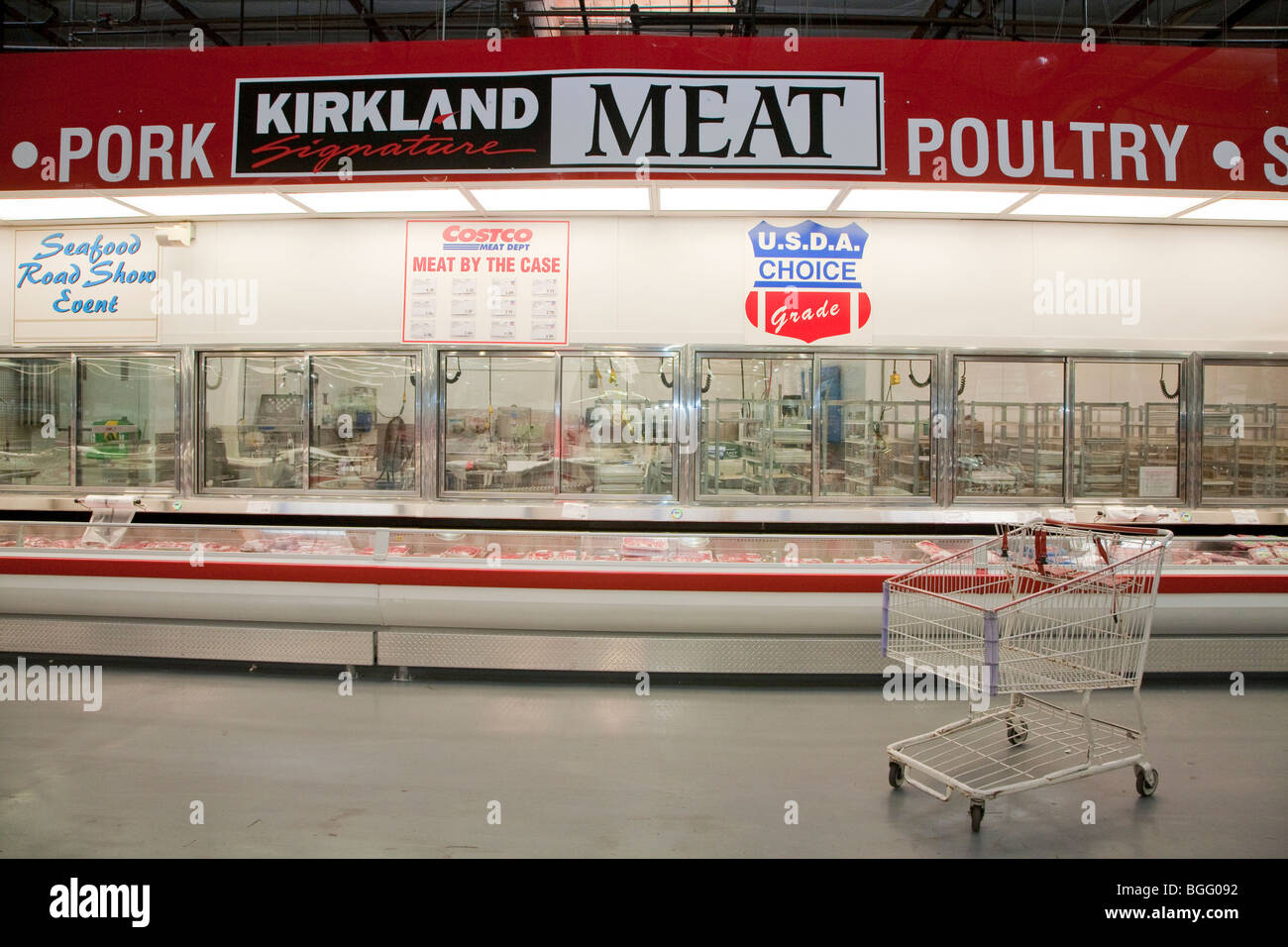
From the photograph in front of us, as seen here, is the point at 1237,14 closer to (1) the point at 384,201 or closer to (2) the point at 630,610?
(1) the point at 384,201

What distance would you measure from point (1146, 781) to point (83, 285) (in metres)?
7.41

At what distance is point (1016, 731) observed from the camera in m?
3.91

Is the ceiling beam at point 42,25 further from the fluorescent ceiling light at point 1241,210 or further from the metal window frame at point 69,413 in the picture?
the fluorescent ceiling light at point 1241,210

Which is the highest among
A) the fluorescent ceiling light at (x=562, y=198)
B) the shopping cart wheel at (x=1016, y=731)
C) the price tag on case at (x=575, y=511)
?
the fluorescent ceiling light at (x=562, y=198)

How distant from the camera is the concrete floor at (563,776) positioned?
3062 millimetres

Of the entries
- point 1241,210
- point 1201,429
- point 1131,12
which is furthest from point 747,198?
point 1131,12

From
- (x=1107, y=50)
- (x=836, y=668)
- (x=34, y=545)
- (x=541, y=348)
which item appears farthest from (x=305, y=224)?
(x=1107, y=50)

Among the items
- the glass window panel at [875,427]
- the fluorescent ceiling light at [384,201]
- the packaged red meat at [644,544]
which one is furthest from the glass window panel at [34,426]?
the glass window panel at [875,427]

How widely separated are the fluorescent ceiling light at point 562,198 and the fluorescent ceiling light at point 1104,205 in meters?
2.43

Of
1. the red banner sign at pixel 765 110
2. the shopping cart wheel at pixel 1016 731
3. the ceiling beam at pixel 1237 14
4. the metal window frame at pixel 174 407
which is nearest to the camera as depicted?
the shopping cart wheel at pixel 1016 731

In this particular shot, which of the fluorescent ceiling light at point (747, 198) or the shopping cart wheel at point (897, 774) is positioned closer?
the shopping cart wheel at point (897, 774)

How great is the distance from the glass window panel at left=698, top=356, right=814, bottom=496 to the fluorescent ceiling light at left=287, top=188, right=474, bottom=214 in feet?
6.66

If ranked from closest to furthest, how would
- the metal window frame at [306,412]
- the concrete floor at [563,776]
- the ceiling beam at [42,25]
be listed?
1. the concrete floor at [563,776]
2. the metal window frame at [306,412]
3. the ceiling beam at [42,25]

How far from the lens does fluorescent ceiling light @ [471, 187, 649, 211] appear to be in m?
5.01
